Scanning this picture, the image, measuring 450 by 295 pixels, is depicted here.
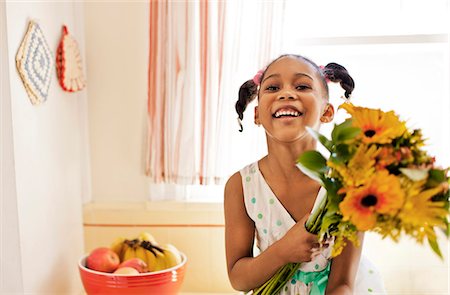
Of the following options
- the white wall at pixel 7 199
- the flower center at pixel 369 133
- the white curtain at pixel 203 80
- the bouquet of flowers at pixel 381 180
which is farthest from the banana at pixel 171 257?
the flower center at pixel 369 133

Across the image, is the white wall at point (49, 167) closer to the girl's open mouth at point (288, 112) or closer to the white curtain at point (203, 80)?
the white curtain at point (203, 80)

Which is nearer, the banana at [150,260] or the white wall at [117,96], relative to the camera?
the banana at [150,260]

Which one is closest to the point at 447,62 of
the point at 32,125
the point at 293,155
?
the point at 293,155

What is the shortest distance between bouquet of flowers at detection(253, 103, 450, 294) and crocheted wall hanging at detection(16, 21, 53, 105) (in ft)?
2.69

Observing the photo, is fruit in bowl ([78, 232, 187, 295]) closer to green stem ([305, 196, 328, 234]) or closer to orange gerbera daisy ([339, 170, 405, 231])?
green stem ([305, 196, 328, 234])

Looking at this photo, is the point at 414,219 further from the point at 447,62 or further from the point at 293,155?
the point at 447,62

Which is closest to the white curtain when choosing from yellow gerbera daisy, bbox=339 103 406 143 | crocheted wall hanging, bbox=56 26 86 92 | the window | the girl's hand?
the window

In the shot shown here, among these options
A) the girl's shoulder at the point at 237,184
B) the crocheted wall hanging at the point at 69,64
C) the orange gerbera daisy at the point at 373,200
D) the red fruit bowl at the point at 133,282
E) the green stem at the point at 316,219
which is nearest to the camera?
the orange gerbera daisy at the point at 373,200

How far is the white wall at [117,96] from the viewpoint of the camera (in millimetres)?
1688

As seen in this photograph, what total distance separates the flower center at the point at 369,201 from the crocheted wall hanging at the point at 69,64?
1081 millimetres

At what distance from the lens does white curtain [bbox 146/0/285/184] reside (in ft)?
5.22

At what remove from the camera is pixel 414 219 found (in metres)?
0.67

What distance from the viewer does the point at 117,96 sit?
5.63 ft

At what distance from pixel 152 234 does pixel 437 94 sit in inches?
37.6
